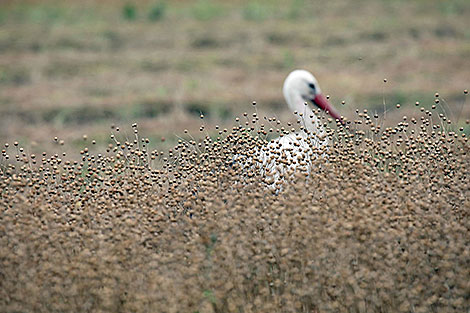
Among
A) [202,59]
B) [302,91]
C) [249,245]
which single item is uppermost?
[202,59]

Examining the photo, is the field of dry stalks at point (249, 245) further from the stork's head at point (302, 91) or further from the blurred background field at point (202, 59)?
the blurred background field at point (202, 59)

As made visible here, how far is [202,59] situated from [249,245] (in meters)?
10.7

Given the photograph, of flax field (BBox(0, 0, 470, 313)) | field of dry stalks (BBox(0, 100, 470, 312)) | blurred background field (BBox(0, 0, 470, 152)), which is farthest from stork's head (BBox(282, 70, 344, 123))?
field of dry stalks (BBox(0, 100, 470, 312))

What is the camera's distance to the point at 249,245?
12.2 feet

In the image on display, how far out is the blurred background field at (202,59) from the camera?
37.8 feet

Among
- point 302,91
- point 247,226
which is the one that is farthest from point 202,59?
point 247,226

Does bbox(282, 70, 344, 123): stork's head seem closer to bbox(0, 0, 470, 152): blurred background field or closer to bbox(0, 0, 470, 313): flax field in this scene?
bbox(0, 0, 470, 152): blurred background field

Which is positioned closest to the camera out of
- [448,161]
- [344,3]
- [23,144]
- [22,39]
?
[448,161]

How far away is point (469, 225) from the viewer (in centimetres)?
381

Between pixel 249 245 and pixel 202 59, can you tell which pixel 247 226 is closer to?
pixel 249 245

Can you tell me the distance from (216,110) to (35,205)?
7645mm

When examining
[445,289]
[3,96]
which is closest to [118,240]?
[445,289]

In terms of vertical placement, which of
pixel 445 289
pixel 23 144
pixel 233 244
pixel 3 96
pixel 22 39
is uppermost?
pixel 22 39

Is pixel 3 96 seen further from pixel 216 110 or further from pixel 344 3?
pixel 344 3
